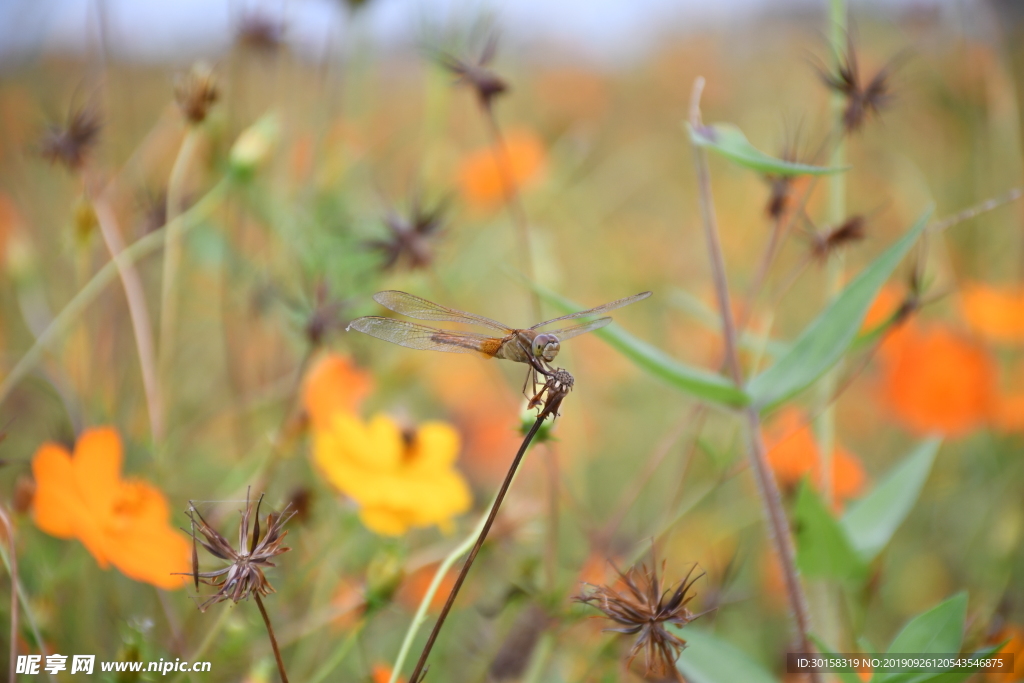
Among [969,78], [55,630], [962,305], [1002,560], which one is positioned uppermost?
[969,78]

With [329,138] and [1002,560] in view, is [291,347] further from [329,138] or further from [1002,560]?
[1002,560]

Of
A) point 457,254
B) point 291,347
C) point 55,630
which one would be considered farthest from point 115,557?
point 457,254

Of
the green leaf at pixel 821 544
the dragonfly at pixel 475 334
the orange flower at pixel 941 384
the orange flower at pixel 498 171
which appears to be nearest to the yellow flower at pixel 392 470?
the dragonfly at pixel 475 334

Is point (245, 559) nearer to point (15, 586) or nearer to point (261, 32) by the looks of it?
point (15, 586)

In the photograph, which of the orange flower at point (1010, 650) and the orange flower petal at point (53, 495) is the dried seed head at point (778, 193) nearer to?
the orange flower at point (1010, 650)

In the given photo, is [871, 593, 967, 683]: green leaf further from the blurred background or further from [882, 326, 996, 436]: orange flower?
[882, 326, 996, 436]: orange flower

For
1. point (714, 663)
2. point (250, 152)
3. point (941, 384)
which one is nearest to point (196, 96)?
point (250, 152)
